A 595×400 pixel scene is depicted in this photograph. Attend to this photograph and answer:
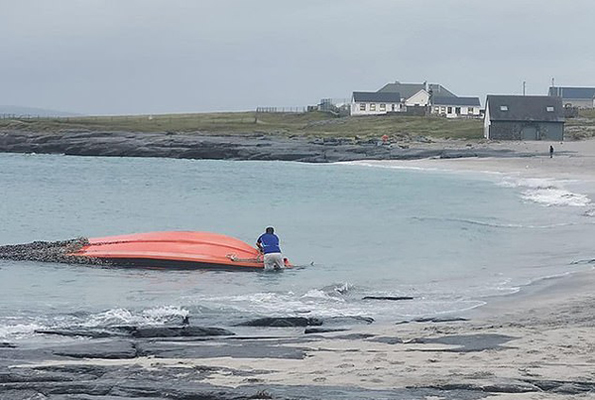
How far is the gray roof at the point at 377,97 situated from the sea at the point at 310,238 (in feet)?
206

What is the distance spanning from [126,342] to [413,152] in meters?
69.3

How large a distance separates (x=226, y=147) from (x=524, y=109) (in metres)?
29.1

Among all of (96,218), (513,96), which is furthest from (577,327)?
(513,96)

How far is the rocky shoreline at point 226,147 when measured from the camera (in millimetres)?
80812

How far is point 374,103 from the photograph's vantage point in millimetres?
132000

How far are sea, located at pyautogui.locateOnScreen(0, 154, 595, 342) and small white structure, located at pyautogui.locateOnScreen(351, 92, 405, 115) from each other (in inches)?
2442

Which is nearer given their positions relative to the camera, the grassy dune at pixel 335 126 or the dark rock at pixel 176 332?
the dark rock at pixel 176 332

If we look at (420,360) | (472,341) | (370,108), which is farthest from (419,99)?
(420,360)

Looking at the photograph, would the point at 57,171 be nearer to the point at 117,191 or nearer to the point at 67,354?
the point at 117,191

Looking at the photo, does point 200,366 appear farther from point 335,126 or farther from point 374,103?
point 374,103

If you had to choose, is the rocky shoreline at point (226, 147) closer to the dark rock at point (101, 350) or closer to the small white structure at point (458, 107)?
the small white structure at point (458, 107)

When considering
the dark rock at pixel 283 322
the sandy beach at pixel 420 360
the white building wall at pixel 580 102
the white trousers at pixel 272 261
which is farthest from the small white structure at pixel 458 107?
the dark rock at pixel 283 322

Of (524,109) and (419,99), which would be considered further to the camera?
(419,99)

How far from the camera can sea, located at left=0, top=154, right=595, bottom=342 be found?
Answer: 17.5 metres
